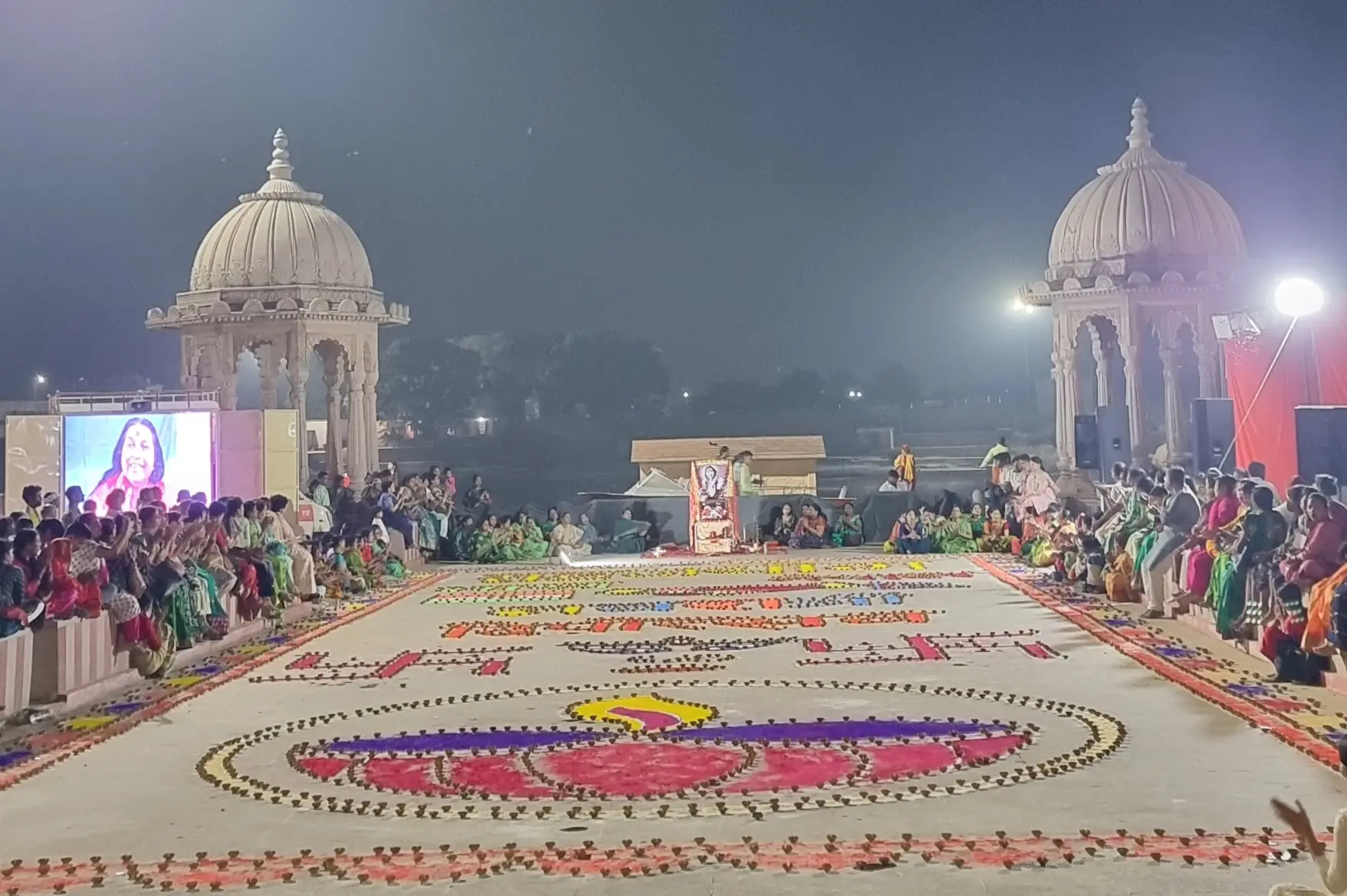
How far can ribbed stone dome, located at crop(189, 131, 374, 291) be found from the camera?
22.7m

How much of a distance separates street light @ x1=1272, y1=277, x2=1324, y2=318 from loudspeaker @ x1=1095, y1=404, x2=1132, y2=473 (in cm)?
580

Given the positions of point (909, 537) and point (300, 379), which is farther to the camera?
point (300, 379)

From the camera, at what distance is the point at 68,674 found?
8.59 meters

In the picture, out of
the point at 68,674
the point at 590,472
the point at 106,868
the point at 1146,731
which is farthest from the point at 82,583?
the point at 590,472

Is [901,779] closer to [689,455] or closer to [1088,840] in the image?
[1088,840]

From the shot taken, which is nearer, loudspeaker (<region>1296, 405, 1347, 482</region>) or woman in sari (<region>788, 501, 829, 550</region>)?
loudspeaker (<region>1296, 405, 1347, 482</region>)

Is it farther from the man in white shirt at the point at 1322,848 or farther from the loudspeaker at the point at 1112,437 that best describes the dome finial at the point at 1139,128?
the man in white shirt at the point at 1322,848

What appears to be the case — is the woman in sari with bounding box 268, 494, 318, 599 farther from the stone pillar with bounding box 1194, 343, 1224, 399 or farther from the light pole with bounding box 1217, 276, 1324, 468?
the stone pillar with bounding box 1194, 343, 1224, 399

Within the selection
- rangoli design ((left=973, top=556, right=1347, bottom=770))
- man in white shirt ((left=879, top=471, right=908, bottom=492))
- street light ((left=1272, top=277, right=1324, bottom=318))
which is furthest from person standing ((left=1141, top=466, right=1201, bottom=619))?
man in white shirt ((left=879, top=471, right=908, bottom=492))

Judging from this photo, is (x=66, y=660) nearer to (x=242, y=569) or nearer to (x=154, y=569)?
(x=154, y=569)

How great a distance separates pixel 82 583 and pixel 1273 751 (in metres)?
7.35

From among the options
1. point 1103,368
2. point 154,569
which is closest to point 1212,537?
point 154,569

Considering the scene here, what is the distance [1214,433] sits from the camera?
1664 cm

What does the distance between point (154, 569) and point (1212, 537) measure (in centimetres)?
837
